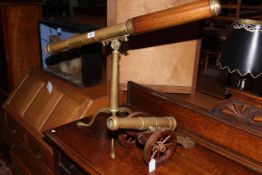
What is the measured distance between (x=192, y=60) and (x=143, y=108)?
1.49 ft

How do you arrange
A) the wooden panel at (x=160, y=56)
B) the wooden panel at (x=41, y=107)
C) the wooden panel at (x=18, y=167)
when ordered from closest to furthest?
the wooden panel at (x=160, y=56), the wooden panel at (x=41, y=107), the wooden panel at (x=18, y=167)

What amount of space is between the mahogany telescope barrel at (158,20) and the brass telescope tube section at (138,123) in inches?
13.5

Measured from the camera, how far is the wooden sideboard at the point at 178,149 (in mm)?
1191

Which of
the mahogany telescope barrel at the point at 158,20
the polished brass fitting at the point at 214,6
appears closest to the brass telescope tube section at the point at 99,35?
the mahogany telescope barrel at the point at 158,20

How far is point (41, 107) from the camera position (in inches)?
85.7

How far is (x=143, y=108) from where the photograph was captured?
1.66m

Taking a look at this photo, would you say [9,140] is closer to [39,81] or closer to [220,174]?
[39,81]

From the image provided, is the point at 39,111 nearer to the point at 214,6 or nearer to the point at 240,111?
the point at 240,111

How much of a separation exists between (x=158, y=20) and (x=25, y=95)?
166cm

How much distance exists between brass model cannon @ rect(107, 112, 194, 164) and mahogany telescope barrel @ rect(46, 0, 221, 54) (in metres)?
0.35

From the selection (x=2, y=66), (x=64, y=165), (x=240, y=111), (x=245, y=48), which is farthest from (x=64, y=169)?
(x=2, y=66)

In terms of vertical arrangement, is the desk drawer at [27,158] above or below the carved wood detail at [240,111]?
below

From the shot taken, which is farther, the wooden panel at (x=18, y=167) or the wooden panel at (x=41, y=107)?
the wooden panel at (x=18, y=167)

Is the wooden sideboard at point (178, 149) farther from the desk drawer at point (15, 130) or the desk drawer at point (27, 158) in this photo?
the desk drawer at point (15, 130)
